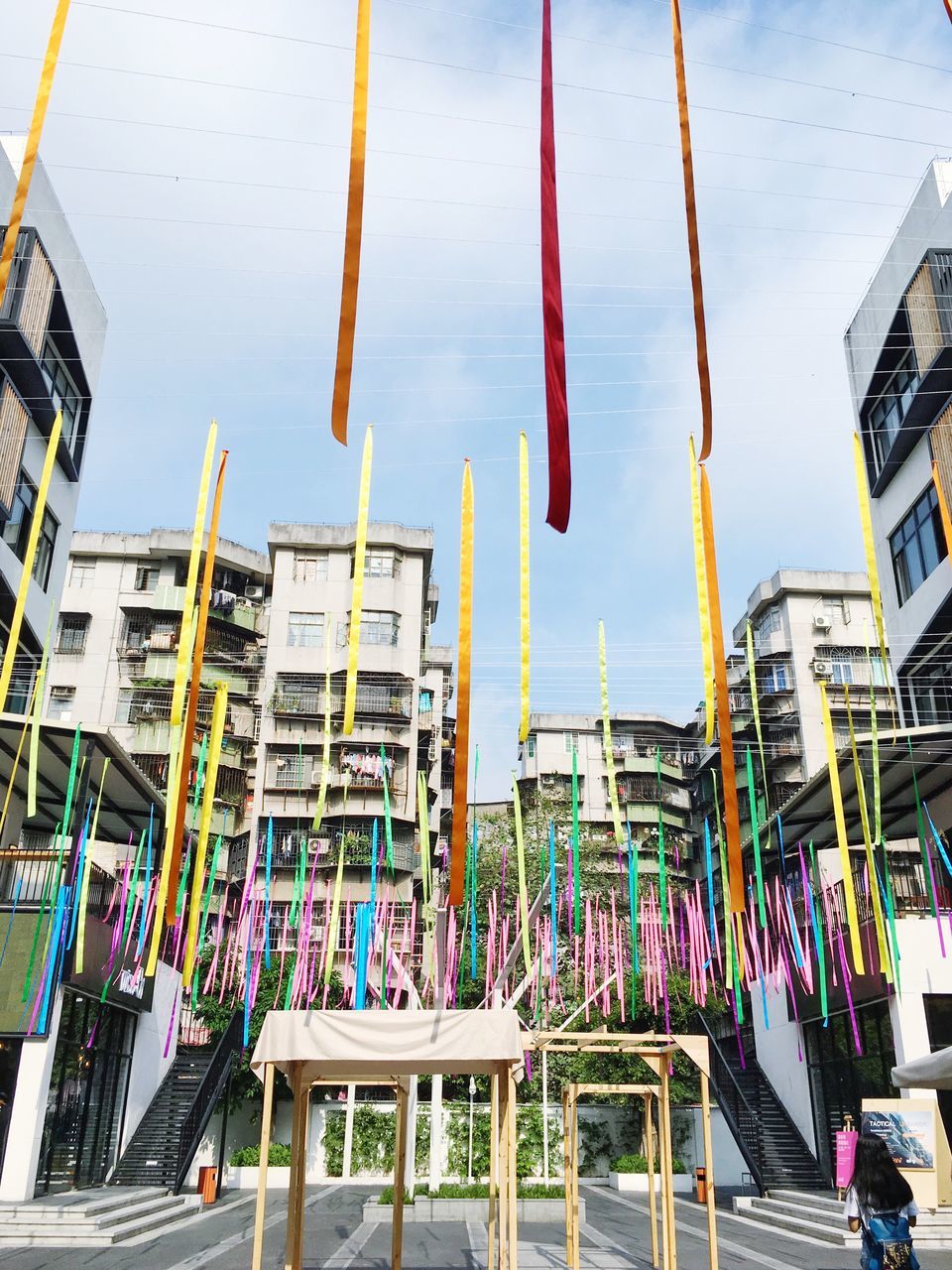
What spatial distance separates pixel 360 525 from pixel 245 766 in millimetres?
35173

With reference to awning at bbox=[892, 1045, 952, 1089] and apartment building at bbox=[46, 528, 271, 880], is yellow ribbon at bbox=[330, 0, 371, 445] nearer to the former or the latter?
awning at bbox=[892, 1045, 952, 1089]

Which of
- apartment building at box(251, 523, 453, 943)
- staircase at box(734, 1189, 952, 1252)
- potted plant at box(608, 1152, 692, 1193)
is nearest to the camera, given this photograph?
staircase at box(734, 1189, 952, 1252)

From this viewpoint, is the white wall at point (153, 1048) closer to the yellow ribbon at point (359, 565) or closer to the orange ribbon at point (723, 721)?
the yellow ribbon at point (359, 565)

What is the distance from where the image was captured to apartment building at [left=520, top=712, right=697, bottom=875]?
5459cm

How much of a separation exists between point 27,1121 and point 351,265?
14.9 metres

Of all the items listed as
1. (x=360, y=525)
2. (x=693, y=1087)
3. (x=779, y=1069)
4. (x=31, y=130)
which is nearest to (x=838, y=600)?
(x=693, y=1087)

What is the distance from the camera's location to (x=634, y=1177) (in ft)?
87.7

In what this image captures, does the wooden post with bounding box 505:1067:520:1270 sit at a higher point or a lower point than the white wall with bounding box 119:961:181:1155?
lower

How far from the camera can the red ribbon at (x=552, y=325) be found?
22.8ft

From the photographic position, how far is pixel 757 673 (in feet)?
163

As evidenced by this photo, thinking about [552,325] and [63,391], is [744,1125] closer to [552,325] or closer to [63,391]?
[552,325]

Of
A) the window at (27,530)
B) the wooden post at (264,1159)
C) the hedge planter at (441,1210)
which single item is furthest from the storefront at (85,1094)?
the wooden post at (264,1159)

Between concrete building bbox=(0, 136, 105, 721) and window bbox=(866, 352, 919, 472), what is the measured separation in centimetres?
1763

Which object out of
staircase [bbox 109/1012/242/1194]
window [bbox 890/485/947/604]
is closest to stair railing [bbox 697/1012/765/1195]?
window [bbox 890/485/947/604]
